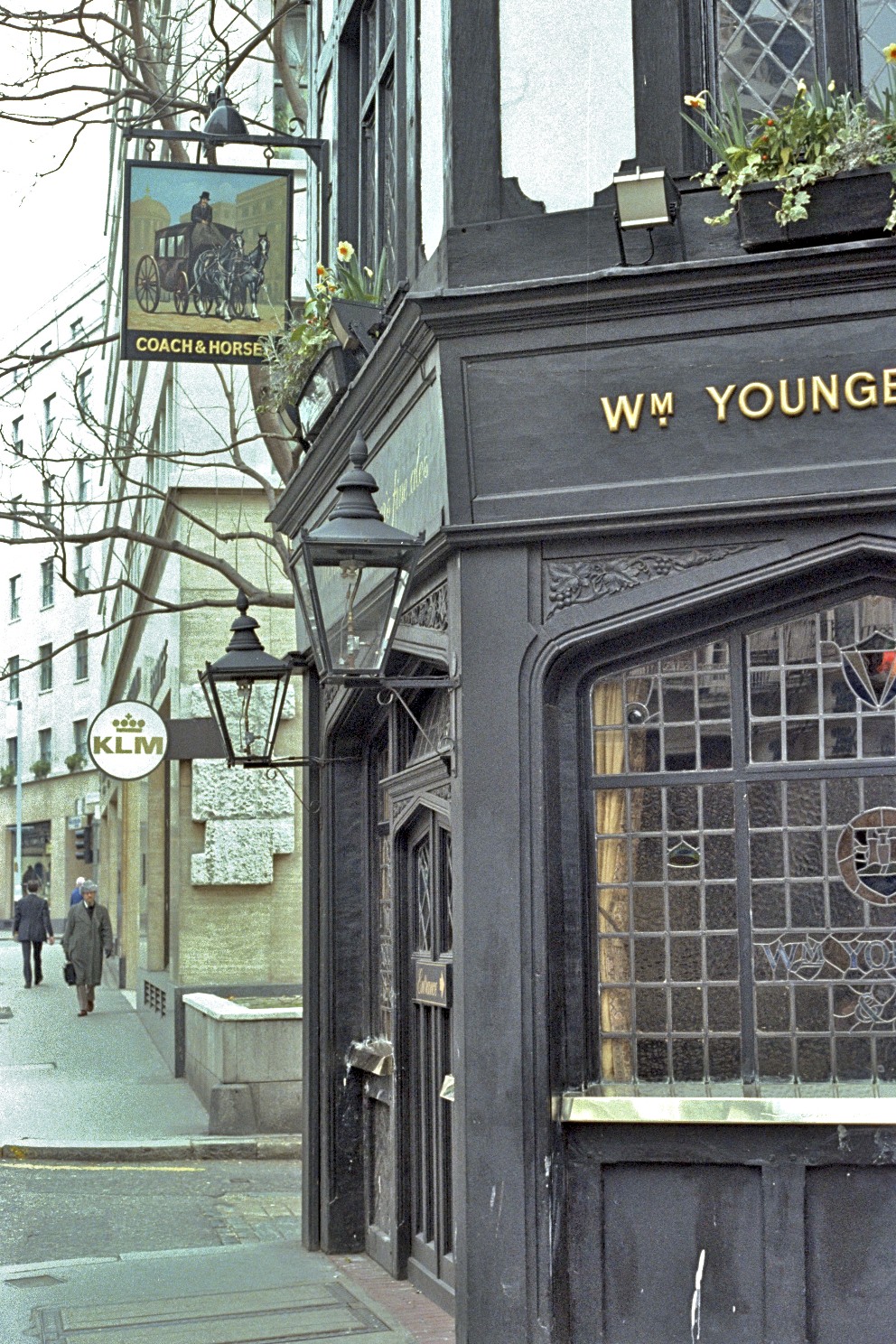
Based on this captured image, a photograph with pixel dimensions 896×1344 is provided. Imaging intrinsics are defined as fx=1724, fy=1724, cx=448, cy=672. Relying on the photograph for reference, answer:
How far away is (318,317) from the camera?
8.77 m

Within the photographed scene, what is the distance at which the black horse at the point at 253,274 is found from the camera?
1093 cm

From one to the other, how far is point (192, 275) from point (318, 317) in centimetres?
251

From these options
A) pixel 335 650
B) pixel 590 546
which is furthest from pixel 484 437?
pixel 335 650

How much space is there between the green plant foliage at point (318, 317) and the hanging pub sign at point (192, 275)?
55.9 inches

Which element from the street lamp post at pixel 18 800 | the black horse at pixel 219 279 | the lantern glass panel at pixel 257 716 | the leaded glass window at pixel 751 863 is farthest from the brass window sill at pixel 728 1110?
the street lamp post at pixel 18 800

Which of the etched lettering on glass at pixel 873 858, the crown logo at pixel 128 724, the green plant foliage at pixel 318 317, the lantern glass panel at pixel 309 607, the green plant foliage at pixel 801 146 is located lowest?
the etched lettering on glass at pixel 873 858

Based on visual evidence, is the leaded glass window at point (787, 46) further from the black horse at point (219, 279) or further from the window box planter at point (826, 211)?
the black horse at point (219, 279)

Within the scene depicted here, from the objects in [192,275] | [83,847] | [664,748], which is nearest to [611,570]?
[664,748]

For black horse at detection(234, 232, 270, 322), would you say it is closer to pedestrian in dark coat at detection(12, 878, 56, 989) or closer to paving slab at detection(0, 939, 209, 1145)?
paving slab at detection(0, 939, 209, 1145)

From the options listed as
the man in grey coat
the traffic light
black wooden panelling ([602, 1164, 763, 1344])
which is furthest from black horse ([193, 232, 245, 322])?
the traffic light

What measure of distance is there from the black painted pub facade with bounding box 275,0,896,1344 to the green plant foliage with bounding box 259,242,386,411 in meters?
1.56

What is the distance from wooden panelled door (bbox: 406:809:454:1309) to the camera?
816 cm

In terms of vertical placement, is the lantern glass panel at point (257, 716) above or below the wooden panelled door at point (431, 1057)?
above

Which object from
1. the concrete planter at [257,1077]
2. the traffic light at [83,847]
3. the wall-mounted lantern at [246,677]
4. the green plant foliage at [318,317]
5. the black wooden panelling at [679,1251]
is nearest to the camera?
the black wooden panelling at [679,1251]
